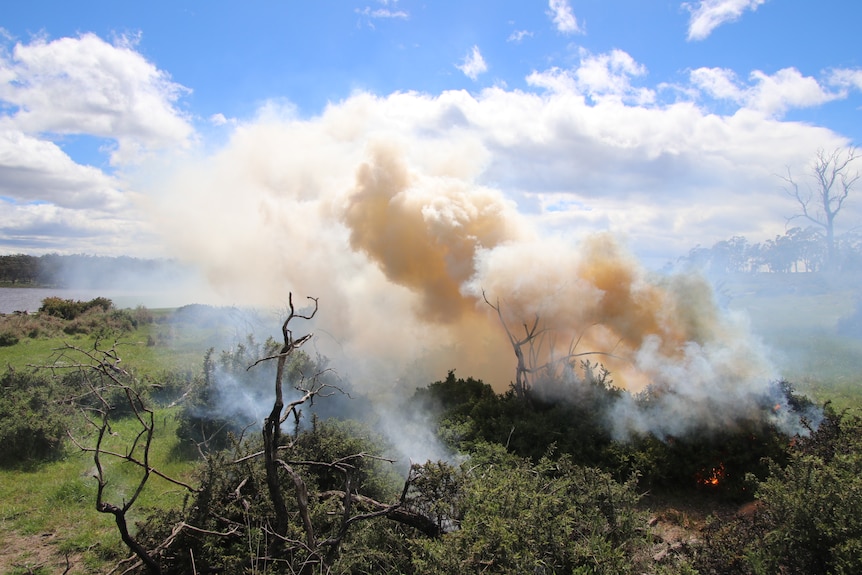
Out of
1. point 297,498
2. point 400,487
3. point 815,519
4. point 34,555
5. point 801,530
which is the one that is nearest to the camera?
point 297,498

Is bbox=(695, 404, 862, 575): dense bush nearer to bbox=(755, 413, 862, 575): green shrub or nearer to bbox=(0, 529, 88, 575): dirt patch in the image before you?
bbox=(755, 413, 862, 575): green shrub

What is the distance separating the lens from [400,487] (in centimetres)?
811

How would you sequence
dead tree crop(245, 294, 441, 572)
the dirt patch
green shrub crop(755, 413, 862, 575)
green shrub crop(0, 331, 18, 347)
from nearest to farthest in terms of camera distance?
dead tree crop(245, 294, 441, 572) < green shrub crop(755, 413, 862, 575) < the dirt patch < green shrub crop(0, 331, 18, 347)

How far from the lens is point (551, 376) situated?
43.7ft

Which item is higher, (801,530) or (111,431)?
(111,431)

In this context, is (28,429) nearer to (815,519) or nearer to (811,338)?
(815,519)

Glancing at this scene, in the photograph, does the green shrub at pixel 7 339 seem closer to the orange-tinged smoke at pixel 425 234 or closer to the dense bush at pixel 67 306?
the dense bush at pixel 67 306

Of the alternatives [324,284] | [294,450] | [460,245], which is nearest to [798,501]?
[294,450]

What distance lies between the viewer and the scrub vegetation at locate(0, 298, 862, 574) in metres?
5.55

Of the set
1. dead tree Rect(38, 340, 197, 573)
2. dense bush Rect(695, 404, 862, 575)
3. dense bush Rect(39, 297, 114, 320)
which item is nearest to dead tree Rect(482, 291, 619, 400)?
dense bush Rect(695, 404, 862, 575)

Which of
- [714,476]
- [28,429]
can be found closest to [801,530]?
[714,476]

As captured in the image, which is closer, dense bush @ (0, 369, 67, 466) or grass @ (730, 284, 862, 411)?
dense bush @ (0, 369, 67, 466)

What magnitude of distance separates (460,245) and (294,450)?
429 inches

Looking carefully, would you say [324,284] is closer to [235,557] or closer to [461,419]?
[461,419]
